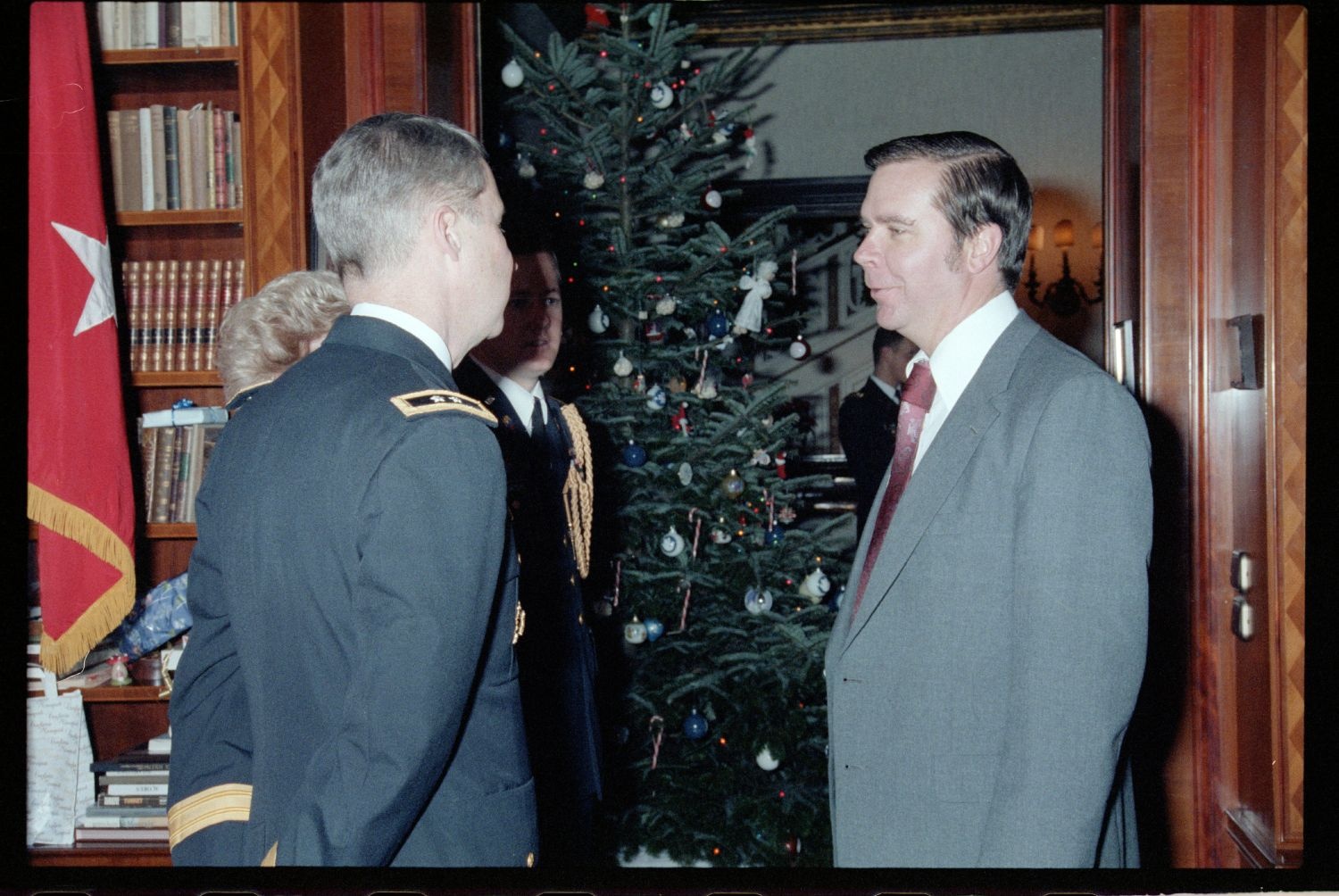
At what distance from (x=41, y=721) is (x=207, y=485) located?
173 centimetres

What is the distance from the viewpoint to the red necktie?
1.59 meters

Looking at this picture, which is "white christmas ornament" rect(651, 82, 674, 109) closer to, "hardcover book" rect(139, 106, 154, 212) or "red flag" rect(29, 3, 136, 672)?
"hardcover book" rect(139, 106, 154, 212)

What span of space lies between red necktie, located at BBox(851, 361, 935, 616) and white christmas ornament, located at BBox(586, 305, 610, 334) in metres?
1.53

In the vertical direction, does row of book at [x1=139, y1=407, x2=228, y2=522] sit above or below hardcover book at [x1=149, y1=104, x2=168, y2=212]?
below

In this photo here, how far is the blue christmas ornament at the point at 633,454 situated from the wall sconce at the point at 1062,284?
469cm

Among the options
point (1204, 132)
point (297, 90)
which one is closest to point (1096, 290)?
point (1204, 132)

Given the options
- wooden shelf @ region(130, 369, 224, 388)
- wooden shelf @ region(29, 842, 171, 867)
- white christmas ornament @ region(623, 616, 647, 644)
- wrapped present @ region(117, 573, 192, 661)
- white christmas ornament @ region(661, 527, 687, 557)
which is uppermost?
wooden shelf @ region(130, 369, 224, 388)

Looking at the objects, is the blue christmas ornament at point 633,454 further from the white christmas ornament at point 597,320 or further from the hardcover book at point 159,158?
the hardcover book at point 159,158

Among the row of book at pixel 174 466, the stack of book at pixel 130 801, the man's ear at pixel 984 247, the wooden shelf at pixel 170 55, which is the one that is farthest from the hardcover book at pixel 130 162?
the man's ear at pixel 984 247

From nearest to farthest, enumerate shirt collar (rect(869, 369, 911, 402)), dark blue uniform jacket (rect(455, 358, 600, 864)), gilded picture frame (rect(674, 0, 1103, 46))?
dark blue uniform jacket (rect(455, 358, 600, 864)) < shirt collar (rect(869, 369, 911, 402)) < gilded picture frame (rect(674, 0, 1103, 46))

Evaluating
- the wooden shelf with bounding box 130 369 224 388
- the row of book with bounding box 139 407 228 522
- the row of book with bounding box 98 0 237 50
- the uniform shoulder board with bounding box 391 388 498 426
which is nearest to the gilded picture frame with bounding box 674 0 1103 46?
the row of book with bounding box 98 0 237 50

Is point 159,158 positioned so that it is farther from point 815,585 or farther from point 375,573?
point 815,585

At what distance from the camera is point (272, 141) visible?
253 cm

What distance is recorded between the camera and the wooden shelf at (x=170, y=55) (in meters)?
2.57
